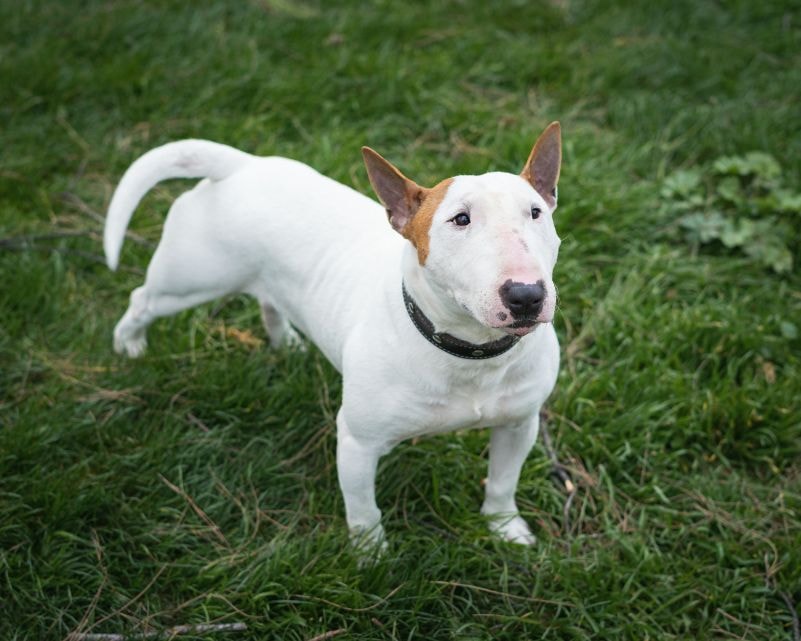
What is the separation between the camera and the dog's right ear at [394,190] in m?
2.80

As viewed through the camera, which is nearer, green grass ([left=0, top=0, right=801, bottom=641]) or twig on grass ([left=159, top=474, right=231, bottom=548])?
green grass ([left=0, top=0, right=801, bottom=641])

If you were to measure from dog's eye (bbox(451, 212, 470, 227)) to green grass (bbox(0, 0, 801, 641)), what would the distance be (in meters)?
1.35

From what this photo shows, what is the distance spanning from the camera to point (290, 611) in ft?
10.5

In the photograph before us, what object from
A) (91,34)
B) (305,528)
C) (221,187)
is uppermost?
(221,187)

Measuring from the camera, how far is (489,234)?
2.53 metres

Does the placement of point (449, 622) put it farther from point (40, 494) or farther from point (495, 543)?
point (40, 494)

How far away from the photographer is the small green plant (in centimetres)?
489

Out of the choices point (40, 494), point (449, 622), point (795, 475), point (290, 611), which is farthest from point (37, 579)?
point (795, 475)

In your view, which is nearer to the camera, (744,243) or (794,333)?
(794,333)

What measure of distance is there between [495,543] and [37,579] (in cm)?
165

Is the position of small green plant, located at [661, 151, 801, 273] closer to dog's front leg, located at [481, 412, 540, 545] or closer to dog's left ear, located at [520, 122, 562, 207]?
dog's front leg, located at [481, 412, 540, 545]

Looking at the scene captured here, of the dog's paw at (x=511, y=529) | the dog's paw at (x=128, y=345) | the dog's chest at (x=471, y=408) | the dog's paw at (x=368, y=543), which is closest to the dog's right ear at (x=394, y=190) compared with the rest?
the dog's chest at (x=471, y=408)

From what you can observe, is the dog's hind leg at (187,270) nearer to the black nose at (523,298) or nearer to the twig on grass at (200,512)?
the twig on grass at (200,512)

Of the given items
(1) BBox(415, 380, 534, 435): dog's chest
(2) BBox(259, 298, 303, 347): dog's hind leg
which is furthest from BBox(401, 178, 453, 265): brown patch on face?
(2) BBox(259, 298, 303, 347): dog's hind leg
